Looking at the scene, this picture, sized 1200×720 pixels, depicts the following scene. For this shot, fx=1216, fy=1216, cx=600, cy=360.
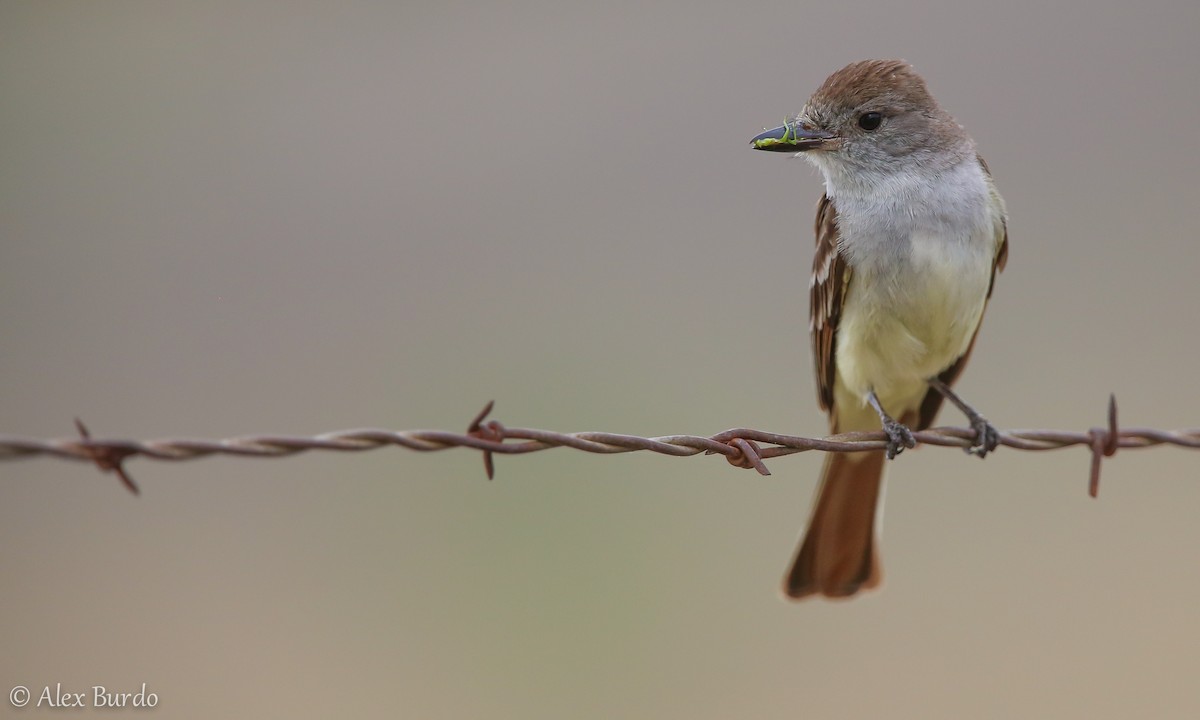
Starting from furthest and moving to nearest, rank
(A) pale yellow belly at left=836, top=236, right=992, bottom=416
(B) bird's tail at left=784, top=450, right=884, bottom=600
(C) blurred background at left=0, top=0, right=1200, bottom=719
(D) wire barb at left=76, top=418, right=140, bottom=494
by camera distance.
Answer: (C) blurred background at left=0, top=0, right=1200, bottom=719
(B) bird's tail at left=784, top=450, right=884, bottom=600
(A) pale yellow belly at left=836, top=236, right=992, bottom=416
(D) wire barb at left=76, top=418, right=140, bottom=494

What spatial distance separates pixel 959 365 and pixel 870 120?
105cm

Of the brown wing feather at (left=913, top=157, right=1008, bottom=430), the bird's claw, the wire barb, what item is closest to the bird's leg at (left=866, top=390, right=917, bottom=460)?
the bird's claw

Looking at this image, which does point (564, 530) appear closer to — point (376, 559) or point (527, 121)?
point (376, 559)

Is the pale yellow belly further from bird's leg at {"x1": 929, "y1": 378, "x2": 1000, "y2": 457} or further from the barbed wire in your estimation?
the barbed wire

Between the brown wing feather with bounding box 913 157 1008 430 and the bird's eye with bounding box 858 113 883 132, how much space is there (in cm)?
43

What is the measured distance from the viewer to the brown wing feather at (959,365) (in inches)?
180

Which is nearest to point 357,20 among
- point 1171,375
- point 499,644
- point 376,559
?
point 376,559

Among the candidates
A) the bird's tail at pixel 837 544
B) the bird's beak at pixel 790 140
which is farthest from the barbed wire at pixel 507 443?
the bird's beak at pixel 790 140

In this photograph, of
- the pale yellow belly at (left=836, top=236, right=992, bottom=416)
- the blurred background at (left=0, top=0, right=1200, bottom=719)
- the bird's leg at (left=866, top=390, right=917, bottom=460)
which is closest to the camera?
the bird's leg at (left=866, top=390, right=917, bottom=460)

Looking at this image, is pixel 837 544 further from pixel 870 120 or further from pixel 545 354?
pixel 545 354

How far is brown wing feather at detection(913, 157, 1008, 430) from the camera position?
457 centimetres

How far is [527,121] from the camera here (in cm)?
912

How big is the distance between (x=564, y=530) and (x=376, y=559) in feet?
3.79

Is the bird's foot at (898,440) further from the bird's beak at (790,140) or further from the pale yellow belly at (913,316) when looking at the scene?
the bird's beak at (790,140)
